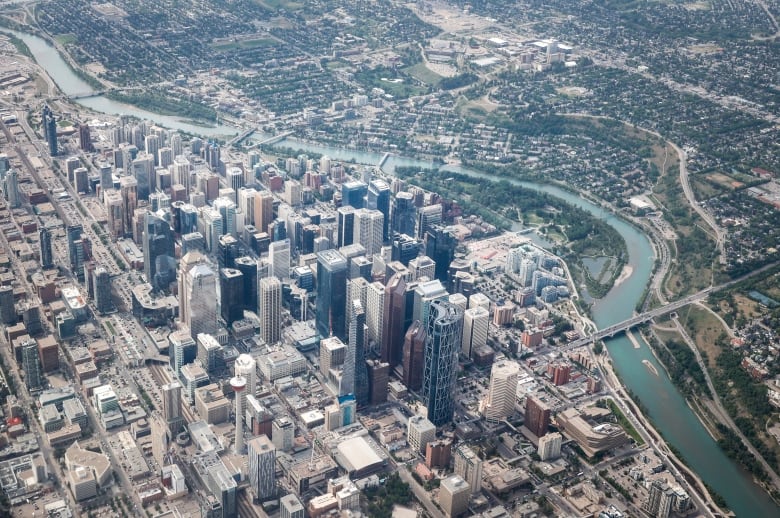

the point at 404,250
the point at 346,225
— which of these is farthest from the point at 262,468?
the point at 346,225

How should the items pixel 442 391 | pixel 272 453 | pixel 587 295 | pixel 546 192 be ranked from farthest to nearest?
pixel 546 192, pixel 587 295, pixel 442 391, pixel 272 453

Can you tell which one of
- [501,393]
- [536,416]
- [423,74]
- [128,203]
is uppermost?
[423,74]

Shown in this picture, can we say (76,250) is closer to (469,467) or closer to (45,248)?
(45,248)

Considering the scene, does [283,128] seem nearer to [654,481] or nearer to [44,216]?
[44,216]

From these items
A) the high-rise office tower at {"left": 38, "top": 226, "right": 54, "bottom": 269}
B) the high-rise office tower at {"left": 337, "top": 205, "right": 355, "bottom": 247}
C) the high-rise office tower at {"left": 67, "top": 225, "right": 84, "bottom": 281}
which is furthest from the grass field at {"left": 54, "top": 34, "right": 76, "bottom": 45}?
the high-rise office tower at {"left": 337, "top": 205, "right": 355, "bottom": 247}

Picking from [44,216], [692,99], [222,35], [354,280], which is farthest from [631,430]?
[222,35]

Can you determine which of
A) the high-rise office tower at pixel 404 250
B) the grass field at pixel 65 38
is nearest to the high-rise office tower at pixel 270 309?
the high-rise office tower at pixel 404 250

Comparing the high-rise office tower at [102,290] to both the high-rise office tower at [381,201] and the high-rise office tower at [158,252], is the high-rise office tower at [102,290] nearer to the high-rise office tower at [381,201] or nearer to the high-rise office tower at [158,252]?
the high-rise office tower at [158,252]
